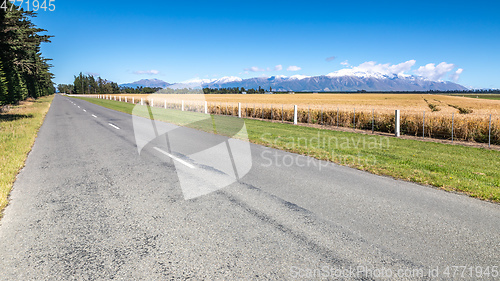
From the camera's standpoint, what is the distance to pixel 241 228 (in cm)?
386

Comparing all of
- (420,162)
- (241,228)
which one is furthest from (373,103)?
(241,228)

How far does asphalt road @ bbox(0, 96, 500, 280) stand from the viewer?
9.75 ft

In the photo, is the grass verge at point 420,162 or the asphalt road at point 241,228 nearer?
the asphalt road at point 241,228

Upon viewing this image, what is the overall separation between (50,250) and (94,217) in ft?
3.05

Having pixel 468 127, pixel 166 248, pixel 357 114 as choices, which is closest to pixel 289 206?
pixel 166 248

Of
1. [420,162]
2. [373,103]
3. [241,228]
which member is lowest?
[420,162]

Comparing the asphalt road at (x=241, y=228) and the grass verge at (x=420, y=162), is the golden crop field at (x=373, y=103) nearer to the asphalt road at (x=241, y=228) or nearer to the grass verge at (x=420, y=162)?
the grass verge at (x=420, y=162)

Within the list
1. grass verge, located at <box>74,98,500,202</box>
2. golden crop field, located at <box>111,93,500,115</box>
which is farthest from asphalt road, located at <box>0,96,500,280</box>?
golden crop field, located at <box>111,93,500,115</box>

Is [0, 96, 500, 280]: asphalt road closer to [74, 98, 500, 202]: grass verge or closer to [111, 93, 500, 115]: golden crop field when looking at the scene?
[74, 98, 500, 202]: grass verge

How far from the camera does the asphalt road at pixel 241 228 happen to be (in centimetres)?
297

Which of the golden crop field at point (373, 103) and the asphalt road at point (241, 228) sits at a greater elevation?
the golden crop field at point (373, 103)

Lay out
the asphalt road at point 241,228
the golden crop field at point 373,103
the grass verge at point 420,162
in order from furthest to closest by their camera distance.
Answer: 1. the golden crop field at point 373,103
2. the grass verge at point 420,162
3. the asphalt road at point 241,228

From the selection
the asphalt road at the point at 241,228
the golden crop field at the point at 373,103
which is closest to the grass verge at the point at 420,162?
the asphalt road at the point at 241,228

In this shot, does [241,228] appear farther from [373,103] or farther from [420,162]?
[373,103]
